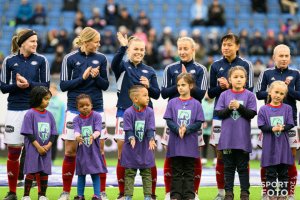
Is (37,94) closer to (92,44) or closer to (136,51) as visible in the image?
(92,44)

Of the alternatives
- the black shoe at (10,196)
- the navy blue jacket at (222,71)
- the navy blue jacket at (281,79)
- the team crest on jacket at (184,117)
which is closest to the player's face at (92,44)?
the team crest on jacket at (184,117)

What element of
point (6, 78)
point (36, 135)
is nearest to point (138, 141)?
point (36, 135)

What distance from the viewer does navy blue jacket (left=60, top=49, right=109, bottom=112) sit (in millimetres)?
10938

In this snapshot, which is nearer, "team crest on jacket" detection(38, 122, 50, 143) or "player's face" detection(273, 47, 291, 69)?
"team crest on jacket" detection(38, 122, 50, 143)

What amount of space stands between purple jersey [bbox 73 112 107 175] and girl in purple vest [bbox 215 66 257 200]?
163 centimetres

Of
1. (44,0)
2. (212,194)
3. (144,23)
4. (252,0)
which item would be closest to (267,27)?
(252,0)

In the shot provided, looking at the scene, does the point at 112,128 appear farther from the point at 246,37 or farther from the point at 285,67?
the point at 285,67

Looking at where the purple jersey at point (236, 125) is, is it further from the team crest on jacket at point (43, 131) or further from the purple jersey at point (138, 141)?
the team crest on jacket at point (43, 131)

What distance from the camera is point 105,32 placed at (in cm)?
2202

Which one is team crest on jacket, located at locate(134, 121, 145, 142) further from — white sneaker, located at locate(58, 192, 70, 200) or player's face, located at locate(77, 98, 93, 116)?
white sneaker, located at locate(58, 192, 70, 200)

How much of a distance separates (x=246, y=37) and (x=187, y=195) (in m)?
12.2

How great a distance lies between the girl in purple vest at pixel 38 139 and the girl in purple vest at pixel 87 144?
398 mm

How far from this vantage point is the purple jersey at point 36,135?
10602mm

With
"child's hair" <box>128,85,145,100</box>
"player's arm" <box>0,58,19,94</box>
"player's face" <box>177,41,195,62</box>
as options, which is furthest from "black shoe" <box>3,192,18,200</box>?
"player's face" <box>177,41,195,62</box>
